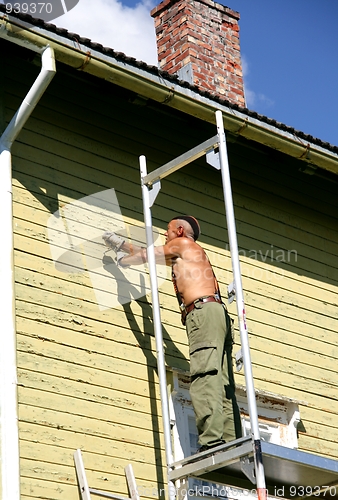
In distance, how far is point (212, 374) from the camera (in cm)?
637

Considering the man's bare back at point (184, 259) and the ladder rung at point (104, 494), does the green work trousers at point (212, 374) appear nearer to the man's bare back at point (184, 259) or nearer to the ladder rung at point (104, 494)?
the man's bare back at point (184, 259)

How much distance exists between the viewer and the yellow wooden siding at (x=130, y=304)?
251 inches

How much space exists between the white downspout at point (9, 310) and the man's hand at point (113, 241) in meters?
0.81

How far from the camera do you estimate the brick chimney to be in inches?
379

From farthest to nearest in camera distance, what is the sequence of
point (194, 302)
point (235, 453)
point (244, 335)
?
point (194, 302), point (244, 335), point (235, 453)

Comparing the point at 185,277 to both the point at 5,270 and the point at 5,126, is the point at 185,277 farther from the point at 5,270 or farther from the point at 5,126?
the point at 5,126

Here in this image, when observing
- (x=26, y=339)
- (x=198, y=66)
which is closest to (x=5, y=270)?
(x=26, y=339)

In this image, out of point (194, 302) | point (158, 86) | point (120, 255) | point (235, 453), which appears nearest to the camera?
point (235, 453)

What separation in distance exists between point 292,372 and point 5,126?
10.1 ft

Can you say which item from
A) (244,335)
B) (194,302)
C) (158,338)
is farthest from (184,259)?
(244,335)

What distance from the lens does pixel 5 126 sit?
7.04 m

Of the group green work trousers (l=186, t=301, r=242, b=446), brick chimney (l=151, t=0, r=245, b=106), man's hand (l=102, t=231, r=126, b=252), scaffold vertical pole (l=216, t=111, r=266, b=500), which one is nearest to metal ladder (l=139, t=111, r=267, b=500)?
scaffold vertical pole (l=216, t=111, r=266, b=500)

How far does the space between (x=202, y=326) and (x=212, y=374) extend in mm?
355

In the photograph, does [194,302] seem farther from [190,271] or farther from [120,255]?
[120,255]
